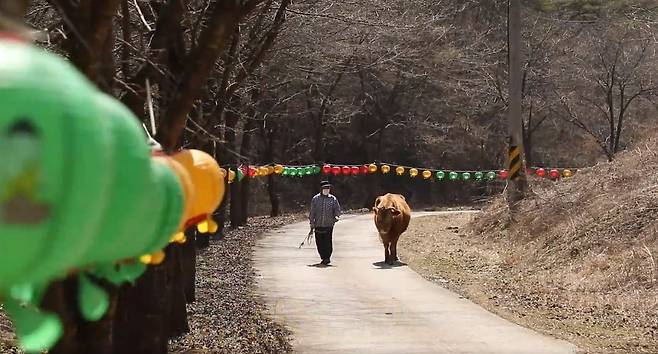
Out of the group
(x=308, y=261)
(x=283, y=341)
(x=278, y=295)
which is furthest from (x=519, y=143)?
A: (x=283, y=341)

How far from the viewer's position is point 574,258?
18031mm

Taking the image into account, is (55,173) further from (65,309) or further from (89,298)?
(65,309)

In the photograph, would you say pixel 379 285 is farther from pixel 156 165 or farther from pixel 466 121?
pixel 466 121

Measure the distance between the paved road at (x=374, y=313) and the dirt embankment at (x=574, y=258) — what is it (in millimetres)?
528

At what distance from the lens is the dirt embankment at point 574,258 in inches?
508

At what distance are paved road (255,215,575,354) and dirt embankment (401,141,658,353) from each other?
1.73 feet

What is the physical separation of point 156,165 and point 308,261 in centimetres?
1870

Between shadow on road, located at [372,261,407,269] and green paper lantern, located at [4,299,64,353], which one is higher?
green paper lantern, located at [4,299,64,353]

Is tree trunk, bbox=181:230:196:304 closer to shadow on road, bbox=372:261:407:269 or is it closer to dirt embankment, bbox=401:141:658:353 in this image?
dirt embankment, bbox=401:141:658:353

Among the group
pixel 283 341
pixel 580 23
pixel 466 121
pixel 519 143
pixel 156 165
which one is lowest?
pixel 283 341

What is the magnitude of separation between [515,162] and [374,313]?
11.7 m

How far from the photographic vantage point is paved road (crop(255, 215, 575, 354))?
11.4 metres

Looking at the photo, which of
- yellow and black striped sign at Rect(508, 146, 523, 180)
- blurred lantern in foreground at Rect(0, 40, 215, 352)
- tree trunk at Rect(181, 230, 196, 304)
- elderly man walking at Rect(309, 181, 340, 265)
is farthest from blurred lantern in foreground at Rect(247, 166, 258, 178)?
blurred lantern in foreground at Rect(0, 40, 215, 352)

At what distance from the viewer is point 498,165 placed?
48.9 meters
